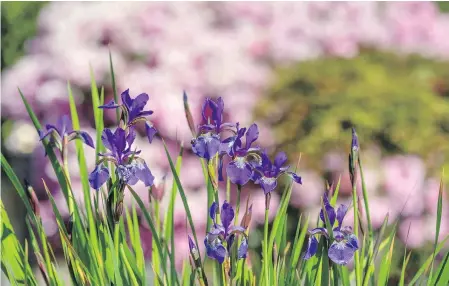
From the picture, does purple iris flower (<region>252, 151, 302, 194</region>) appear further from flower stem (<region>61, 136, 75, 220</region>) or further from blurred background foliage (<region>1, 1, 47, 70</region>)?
blurred background foliage (<region>1, 1, 47, 70</region>)

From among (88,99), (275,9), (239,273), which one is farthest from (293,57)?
(239,273)

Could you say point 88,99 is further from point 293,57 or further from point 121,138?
point 121,138

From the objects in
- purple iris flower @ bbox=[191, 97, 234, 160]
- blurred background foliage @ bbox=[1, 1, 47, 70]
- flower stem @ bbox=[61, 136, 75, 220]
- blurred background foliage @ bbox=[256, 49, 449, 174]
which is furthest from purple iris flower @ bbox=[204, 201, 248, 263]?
blurred background foliage @ bbox=[1, 1, 47, 70]

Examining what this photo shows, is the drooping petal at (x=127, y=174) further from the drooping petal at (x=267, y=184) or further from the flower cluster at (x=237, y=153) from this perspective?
the drooping petal at (x=267, y=184)

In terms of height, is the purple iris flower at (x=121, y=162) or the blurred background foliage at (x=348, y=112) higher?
the purple iris flower at (x=121, y=162)

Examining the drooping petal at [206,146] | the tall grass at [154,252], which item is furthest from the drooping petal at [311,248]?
the drooping petal at [206,146]

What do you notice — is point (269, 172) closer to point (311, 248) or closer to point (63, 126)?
point (311, 248)

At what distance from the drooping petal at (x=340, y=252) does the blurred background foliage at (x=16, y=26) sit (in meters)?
4.28

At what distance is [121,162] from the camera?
4.41 feet

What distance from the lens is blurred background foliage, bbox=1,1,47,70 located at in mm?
5219

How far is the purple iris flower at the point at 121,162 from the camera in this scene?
132 cm

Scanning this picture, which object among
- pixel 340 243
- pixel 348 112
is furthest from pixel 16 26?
pixel 340 243

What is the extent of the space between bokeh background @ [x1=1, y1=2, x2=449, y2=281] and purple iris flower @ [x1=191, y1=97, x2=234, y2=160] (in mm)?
2257

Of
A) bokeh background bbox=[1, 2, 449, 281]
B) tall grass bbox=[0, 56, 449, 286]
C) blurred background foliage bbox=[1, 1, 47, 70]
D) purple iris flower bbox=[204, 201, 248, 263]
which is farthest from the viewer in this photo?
blurred background foliage bbox=[1, 1, 47, 70]
